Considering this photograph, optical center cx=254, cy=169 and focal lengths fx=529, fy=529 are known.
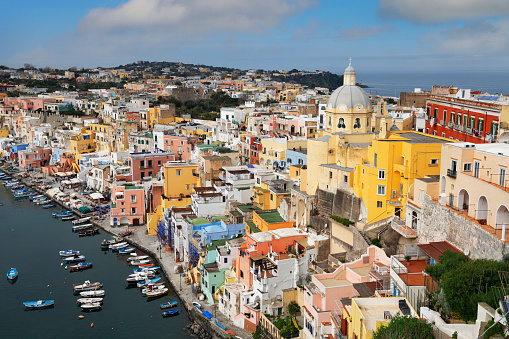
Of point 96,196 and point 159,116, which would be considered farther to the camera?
point 159,116

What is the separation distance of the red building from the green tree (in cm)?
1187

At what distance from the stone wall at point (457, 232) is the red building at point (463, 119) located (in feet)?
17.9

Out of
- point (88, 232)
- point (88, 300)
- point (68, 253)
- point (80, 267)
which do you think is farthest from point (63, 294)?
point (88, 232)

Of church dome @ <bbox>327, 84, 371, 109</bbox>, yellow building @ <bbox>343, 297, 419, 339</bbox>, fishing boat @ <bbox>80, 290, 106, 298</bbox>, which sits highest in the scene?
church dome @ <bbox>327, 84, 371, 109</bbox>

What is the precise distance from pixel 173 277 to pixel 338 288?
12948mm

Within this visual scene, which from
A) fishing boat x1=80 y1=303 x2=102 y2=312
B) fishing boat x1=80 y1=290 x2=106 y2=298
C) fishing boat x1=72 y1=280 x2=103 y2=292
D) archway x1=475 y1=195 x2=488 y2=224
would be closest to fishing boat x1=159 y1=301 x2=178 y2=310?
fishing boat x1=80 y1=303 x2=102 y2=312

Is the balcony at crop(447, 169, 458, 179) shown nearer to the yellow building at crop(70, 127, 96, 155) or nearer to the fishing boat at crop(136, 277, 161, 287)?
the fishing boat at crop(136, 277, 161, 287)

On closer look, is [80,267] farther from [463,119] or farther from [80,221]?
[463,119]

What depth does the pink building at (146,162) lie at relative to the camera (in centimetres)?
4232

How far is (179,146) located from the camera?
150 ft

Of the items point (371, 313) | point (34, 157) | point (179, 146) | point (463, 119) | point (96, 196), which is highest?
point (463, 119)

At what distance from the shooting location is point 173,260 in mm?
30828

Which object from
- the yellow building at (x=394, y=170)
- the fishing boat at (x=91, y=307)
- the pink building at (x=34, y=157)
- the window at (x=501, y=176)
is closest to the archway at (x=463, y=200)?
the window at (x=501, y=176)

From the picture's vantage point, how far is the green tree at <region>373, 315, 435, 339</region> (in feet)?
40.6
